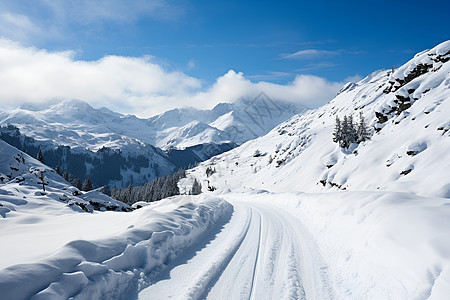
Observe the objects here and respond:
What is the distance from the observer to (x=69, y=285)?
440 cm

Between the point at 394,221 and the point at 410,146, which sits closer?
the point at 394,221

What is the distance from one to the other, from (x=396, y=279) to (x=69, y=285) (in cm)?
648

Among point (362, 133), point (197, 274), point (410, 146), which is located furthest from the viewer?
point (362, 133)

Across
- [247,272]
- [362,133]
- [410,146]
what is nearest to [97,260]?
[247,272]

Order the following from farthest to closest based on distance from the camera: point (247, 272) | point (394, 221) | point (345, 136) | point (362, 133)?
point (345, 136)
point (362, 133)
point (394, 221)
point (247, 272)

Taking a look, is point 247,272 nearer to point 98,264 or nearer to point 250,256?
point 250,256

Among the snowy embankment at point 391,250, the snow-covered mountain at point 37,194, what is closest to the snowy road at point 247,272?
the snowy embankment at point 391,250

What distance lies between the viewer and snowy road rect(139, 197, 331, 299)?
539 centimetres

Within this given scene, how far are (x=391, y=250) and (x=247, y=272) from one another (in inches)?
142

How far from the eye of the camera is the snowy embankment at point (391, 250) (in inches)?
175

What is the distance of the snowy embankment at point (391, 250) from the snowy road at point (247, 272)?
0.62m

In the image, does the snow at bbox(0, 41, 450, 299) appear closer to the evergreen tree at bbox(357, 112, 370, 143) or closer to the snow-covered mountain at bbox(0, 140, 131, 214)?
the snow-covered mountain at bbox(0, 140, 131, 214)

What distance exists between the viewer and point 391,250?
18.7 ft

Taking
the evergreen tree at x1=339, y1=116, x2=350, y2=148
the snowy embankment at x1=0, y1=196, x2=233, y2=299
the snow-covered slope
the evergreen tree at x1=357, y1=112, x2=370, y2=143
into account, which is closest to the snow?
the snowy embankment at x1=0, y1=196, x2=233, y2=299
